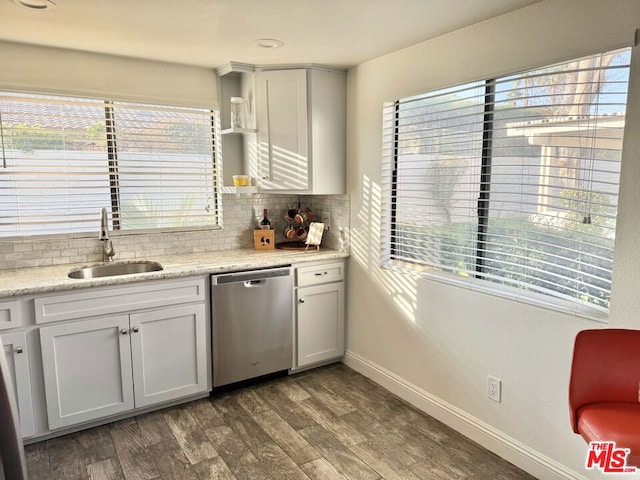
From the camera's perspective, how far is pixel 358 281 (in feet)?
11.3

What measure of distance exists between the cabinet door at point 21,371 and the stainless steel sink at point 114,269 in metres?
0.56

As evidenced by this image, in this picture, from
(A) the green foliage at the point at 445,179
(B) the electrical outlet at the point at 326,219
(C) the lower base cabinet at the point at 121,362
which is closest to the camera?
(C) the lower base cabinet at the point at 121,362

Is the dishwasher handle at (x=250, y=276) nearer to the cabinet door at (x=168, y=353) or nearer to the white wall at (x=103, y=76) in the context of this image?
the cabinet door at (x=168, y=353)

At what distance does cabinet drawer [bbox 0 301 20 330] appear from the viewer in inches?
91.9

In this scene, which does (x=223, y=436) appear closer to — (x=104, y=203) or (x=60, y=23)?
(x=104, y=203)

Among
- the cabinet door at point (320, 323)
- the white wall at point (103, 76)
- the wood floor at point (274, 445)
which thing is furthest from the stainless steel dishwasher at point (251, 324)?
the white wall at point (103, 76)

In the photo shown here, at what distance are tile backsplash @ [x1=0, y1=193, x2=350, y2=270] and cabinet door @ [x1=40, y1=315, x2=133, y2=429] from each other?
664 mm

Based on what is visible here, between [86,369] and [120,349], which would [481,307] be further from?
[86,369]

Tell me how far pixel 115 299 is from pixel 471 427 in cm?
212

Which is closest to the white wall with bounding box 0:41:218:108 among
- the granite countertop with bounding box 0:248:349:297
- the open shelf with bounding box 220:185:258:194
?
the open shelf with bounding box 220:185:258:194

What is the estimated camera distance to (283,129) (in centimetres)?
333

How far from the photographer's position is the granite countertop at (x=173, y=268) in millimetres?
2423

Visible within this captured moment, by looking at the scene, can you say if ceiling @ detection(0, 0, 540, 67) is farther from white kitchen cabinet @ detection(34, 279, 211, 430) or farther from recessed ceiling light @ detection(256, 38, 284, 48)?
white kitchen cabinet @ detection(34, 279, 211, 430)

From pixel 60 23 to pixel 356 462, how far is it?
8.80 feet
